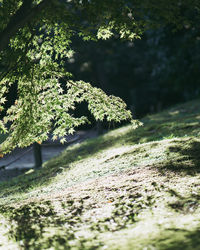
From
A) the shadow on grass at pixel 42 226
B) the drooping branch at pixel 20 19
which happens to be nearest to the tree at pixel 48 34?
the drooping branch at pixel 20 19

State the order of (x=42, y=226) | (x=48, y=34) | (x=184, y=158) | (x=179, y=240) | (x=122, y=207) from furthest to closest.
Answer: (x=184, y=158), (x=48, y=34), (x=122, y=207), (x=42, y=226), (x=179, y=240)

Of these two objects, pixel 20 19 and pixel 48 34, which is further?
pixel 48 34

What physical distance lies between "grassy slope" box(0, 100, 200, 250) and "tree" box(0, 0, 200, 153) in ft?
4.96

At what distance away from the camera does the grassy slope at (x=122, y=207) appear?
508 cm

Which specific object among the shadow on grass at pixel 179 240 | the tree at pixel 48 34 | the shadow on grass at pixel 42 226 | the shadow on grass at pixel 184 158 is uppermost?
the tree at pixel 48 34

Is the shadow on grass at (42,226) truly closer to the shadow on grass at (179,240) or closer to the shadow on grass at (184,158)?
the shadow on grass at (179,240)

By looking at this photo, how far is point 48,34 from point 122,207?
14.2ft

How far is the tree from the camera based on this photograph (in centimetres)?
575

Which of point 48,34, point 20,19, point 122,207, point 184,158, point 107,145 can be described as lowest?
point 122,207

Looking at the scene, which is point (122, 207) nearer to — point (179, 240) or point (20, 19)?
point (179, 240)

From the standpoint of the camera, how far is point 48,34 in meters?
8.02

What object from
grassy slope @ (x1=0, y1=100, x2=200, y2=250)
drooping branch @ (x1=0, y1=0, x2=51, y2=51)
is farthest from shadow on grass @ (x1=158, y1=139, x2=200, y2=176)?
drooping branch @ (x1=0, y1=0, x2=51, y2=51)

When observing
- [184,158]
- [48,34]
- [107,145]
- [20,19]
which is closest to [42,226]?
[20,19]

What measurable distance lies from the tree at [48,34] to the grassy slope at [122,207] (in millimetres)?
1513
